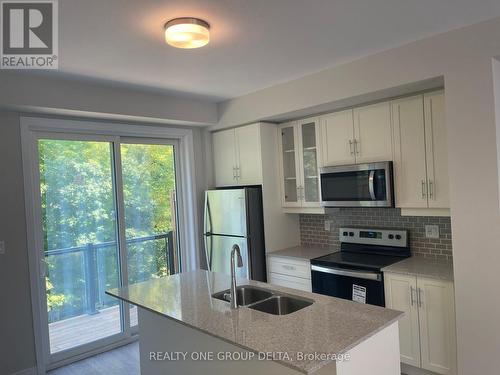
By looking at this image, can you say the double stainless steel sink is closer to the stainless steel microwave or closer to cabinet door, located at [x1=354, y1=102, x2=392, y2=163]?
the stainless steel microwave

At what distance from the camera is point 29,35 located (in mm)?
2203

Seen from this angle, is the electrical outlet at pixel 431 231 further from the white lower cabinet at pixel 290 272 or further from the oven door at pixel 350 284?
the white lower cabinet at pixel 290 272

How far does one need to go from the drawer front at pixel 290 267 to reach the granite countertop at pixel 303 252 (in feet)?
0.16

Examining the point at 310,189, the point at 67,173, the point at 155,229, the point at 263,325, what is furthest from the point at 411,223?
the point at 67,173

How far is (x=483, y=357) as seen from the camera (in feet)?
7.96

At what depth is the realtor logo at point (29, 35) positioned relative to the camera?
6.36 ft

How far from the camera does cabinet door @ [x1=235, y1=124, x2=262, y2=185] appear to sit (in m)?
3.97

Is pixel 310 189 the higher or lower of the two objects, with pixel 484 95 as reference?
lower

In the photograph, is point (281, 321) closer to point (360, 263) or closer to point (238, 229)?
point (360, 263)

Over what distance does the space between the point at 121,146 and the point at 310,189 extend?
2037mm

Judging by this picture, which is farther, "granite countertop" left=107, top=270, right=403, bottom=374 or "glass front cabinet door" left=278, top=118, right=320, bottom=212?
"glass front cabinet door" left=278, top=118, right=320, bottom=212

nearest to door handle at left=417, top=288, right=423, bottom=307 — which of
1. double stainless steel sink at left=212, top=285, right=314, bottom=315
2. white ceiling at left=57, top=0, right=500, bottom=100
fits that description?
double stainless steel sink at left=212, top=285, right=314, bottom=315

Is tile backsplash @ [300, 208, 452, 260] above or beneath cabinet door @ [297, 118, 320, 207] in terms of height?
beneath

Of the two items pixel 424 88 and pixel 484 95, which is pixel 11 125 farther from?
pixel 484 95
